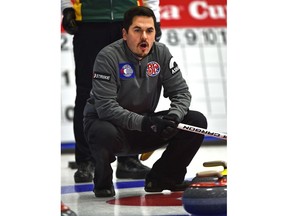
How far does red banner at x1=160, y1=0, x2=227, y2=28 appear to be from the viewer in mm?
5148

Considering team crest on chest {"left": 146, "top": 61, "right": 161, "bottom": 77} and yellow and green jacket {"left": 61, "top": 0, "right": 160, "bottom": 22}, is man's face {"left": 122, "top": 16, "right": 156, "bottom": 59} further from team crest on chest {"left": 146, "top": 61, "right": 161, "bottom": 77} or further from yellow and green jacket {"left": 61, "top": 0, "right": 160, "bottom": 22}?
yellow and green jacket {"left": 61, "top": 0, "right": 160, "bottom": 22}

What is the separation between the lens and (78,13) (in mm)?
3004

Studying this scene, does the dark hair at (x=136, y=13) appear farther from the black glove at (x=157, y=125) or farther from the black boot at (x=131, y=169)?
the black boot at (x=131, y=169)

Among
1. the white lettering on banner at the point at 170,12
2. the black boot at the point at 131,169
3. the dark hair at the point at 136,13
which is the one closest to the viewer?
the dark hair at the point at 136,13

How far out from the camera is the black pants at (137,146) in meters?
2.59

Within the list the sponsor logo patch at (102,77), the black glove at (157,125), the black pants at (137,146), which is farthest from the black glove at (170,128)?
the sponsor logo patch at (102,77)

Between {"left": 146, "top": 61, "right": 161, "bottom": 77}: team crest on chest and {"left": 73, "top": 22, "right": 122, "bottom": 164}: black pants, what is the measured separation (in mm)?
381

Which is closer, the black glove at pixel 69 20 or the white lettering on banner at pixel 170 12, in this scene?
the black glove at pixel 69 20

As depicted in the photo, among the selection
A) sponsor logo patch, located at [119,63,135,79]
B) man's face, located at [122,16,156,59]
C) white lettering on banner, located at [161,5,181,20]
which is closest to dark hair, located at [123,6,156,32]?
man's face, located at [122,16,156,59]

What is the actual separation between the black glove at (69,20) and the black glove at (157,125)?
0.65 m

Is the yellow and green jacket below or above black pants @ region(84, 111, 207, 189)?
above

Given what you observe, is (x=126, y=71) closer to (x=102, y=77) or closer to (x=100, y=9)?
(x=102, y=77)
